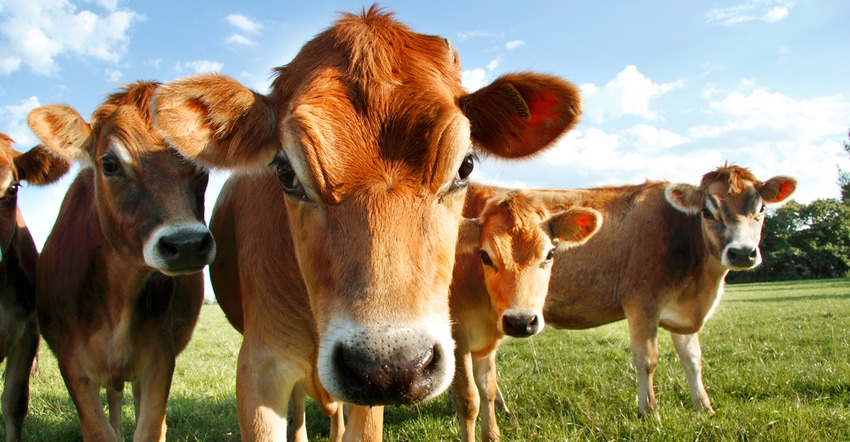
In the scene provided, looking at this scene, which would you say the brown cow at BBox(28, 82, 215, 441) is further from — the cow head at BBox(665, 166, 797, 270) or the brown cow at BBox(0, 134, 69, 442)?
the cow head at BBox(665, 166, 797, 270)

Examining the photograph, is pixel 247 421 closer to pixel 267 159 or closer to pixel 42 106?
pixel 267 159

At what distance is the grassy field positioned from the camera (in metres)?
4.48

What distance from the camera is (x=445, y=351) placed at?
187cm

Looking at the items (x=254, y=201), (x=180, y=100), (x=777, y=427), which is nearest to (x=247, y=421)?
(x=254, y=201)

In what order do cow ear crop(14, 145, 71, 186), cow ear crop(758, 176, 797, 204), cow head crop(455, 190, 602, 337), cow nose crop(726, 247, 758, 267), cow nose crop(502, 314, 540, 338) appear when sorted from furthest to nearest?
cow ear crop(758, 176, 797, 204), cow nose crop(726, 247, 758, 267), cow ear crop(14, 145, 71, 186), cow head crop(455, 190, 602, 337), cow nose crop(502, 314, 540, 338)

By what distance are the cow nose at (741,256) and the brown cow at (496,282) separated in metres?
2.10

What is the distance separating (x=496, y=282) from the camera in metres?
5.15

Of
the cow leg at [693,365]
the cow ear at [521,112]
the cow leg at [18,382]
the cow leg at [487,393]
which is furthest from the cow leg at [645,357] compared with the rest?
the cow leg at [18,382]

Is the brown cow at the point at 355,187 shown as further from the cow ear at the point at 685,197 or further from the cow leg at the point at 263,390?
the cow ear at the point at 685,197

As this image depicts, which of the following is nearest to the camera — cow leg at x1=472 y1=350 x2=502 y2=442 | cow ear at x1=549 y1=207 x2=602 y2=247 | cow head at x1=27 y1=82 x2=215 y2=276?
cow head at x1=27 y1=82 x2=215 y2=276

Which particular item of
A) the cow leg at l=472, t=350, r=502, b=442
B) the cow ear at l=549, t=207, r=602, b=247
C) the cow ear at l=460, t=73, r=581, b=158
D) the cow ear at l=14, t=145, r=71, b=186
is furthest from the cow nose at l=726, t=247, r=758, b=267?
the cow ear at l=14, t=145, r=71, b=186

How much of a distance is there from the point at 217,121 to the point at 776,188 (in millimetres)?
6955

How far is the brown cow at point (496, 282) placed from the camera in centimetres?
476

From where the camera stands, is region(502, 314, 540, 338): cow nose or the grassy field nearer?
the grassy field
